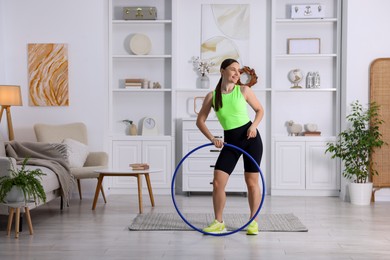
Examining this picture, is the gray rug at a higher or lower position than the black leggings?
lower

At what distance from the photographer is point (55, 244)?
4.52m

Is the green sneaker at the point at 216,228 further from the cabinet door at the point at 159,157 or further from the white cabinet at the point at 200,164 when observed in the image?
the cabinet door at the point at 159,157

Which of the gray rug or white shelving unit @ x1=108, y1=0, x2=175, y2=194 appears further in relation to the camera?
white shelving unit @ x1=108, y1=0, x2=175, y2=194

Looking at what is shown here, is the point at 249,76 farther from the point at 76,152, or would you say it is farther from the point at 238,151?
the point at 238,151

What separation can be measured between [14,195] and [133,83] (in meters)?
3.23

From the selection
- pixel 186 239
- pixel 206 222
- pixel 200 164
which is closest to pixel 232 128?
pixel 186 239

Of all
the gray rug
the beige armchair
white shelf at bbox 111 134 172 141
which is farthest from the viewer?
white shelf at bbox 111 134 172 141

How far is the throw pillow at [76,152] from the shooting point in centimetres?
673

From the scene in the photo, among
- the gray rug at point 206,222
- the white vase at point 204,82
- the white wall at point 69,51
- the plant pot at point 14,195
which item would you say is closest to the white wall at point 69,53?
the white wall at point 69,51

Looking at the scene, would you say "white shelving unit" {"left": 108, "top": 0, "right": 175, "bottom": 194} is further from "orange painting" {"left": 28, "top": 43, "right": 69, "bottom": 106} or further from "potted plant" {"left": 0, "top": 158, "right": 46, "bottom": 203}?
"potted plant" {"left": 0, "top": 158, "right": 46, "bottom": 203}

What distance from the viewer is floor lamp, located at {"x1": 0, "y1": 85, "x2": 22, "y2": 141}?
22.5ft

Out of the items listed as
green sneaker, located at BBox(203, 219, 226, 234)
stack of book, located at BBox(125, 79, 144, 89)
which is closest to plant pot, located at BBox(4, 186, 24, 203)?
green sneaker, located at BBox(203, 219, 226, 234)

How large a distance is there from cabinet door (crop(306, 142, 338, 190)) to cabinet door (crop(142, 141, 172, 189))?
1661 millimetres

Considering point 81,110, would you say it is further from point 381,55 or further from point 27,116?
point 381,55
